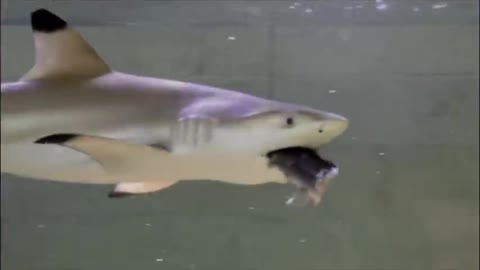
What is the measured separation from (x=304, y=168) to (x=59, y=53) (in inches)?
8.0

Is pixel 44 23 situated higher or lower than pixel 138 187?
higher

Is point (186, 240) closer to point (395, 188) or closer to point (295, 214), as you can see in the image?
point (295, 214)

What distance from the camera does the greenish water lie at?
95cm

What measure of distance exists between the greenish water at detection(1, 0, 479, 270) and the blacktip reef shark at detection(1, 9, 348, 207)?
16 centimetres

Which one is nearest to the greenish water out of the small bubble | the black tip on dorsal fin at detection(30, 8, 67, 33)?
the small bubble

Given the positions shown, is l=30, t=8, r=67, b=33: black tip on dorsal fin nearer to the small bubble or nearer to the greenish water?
the greenish water

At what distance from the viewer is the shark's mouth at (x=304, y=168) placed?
1.92 feet

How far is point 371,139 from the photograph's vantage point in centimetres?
129

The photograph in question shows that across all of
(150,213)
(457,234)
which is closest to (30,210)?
(150,213)

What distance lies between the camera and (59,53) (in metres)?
0.56

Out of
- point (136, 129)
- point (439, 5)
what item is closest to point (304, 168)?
point (136, 129)

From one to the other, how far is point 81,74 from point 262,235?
0.65 m

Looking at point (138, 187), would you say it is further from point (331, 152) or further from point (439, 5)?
point (439, 5)

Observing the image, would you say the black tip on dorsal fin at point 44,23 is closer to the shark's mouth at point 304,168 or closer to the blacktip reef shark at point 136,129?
the blacktip reef shark at point 136,129
